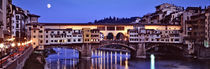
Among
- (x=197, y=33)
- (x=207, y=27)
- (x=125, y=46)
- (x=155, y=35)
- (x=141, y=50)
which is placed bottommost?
(x=141, y=50)

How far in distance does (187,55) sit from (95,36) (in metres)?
24.0

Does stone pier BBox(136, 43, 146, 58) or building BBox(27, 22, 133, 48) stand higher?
building BBox(27, 22, 133, 48)

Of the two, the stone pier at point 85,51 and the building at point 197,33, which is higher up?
the building at point 197,33

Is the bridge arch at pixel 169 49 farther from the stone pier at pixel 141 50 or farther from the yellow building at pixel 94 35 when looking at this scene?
the yellow building at pixel 94 35

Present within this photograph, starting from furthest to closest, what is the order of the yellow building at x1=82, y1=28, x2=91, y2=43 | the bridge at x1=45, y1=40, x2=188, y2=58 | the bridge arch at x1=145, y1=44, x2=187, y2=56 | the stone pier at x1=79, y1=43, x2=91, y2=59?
the bridge arch at x1=145, y1=44, x2=187, y2=56 → the yellow building at x1=82, y1=28, x2=91, y2=43 → the bridge at x1=45, y1=40, x2=188, y2=58 → the stone pier at x1=79, y1=43, x2=91, y2=59

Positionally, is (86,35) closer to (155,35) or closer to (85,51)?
(85,51)

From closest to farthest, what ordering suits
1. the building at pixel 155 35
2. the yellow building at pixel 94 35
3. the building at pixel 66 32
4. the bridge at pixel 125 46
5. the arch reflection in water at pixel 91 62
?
the arch reflection in water at pixel 91 62, the building at pixel 66 32, the bridge at pixel 125 46, the yellow building at pixel 94 35, the building at pixel 155 35

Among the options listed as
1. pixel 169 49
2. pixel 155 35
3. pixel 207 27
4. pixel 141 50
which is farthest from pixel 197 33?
pixel 141 50

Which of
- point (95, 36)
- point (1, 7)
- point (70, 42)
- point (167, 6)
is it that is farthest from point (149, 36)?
point (1, 7)

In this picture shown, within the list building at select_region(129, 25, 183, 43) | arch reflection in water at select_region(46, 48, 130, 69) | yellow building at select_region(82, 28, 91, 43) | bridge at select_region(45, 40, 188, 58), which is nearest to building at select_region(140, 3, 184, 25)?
building at select_region(129, 25, 183, 43)

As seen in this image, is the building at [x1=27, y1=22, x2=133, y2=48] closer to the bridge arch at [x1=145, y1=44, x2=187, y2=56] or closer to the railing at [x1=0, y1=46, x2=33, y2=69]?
the bridge arch at [x1=145, y1=44, x2=187, y2=56]

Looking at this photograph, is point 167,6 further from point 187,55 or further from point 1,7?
point 1,7

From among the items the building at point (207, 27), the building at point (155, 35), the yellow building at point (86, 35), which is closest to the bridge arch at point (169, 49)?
the building at point (155, 35)

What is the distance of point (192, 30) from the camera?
2270 inches
